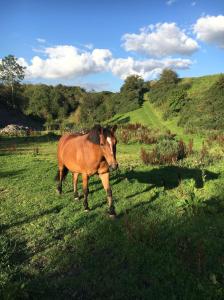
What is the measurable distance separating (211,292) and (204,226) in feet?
8.97

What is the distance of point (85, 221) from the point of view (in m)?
8.12

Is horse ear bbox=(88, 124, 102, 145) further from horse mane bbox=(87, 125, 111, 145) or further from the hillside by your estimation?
the hillside

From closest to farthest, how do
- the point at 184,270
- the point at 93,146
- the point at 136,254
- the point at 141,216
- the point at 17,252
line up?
1. the point at 184,270
2. the point at 136,254
3. the point at 17,252
4. the point at 141,216
5. the point at 93,146

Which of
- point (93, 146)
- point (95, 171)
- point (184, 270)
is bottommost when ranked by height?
point (184, 270)

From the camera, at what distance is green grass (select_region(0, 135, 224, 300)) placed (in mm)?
5195

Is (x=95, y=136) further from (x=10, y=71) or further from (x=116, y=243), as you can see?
(x=10, y=71)

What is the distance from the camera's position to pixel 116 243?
6734 millimetres

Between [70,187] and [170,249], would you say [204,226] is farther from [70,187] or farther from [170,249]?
[70,187]

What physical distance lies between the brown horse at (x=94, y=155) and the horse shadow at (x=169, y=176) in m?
2.79

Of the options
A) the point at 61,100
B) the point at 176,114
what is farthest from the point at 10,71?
the point at 176,114

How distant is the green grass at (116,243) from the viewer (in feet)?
17.0

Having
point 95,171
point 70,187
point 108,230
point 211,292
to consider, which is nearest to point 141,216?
point 108,230

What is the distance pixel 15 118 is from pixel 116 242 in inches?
2012

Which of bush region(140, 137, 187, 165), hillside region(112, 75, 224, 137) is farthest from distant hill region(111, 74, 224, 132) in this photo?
bush region(140, 137, 187, 165)
